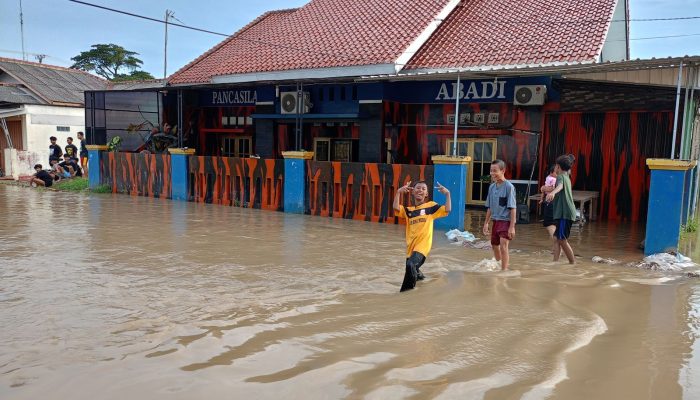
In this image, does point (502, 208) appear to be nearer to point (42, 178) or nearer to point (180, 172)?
point (180, 172)

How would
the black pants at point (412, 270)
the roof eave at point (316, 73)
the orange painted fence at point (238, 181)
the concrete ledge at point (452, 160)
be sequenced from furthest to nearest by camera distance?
the roof eave at point (316, 73) < the orange painted fence at point (238, 181) < the concrete ledge at point (452, 160) < the black pants at point (412, 270)

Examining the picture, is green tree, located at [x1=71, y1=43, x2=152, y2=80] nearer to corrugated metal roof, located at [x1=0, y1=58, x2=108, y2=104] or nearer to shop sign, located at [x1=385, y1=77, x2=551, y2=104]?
corrugated metal roof, located at [x1=0, y1=58, x2=108, y2=104]

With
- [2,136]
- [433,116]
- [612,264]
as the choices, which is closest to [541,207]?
[433,116]

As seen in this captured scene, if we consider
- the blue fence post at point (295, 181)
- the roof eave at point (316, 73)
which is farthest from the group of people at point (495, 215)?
the roof eave at point (316, 73)

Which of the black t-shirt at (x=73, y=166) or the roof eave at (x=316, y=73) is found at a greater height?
the roof eave at (x=316, y=73)

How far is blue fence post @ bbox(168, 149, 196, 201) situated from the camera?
643 inches

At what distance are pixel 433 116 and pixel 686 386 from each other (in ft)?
40.0

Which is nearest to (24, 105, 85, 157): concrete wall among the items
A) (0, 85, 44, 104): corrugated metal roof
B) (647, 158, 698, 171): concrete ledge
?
(0, 85, 44, 104): corrugated metal roof

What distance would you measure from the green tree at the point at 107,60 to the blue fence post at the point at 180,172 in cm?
3711

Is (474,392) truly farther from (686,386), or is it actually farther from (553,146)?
(553,146)

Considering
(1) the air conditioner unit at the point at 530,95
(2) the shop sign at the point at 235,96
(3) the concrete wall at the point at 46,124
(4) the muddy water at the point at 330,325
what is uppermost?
(2) the shop sign at the point at 235,96

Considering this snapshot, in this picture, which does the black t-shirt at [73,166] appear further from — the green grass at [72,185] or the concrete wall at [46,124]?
the concrete wall at [46,124]

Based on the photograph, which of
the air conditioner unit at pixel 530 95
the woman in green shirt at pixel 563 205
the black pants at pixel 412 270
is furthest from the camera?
the air conditioner unit at pixel 530 95

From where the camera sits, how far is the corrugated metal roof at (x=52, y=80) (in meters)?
26.4
